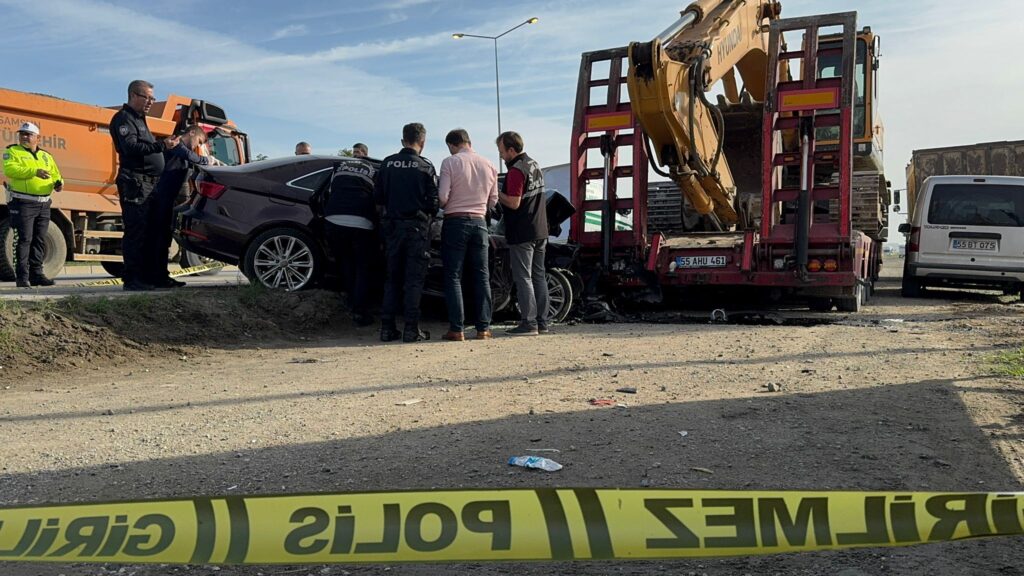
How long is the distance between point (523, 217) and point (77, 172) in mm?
8881

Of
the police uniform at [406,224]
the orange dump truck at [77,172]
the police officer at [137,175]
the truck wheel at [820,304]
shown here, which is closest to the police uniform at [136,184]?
the police officer at [137,175]

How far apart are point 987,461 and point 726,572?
1.73 meters

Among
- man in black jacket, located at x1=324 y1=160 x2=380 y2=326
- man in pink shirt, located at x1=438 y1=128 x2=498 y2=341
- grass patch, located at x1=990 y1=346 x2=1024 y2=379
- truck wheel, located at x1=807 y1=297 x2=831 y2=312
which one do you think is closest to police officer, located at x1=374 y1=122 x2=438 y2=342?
man in pink shirt, located at x1=438 y1=128 x2=498 y2=341

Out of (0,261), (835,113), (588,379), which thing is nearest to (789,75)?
(835,113)

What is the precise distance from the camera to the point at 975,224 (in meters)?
12.9

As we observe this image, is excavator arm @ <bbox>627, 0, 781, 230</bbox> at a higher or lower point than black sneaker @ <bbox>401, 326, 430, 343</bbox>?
higher

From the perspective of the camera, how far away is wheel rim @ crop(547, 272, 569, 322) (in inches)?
366

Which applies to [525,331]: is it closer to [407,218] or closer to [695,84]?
[407,218]

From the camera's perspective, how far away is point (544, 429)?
423cm

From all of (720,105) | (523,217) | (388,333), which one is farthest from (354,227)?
(720,105)

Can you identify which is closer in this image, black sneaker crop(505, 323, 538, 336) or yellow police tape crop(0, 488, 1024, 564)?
yellow police tape crop(0, 488, 1024, 564)

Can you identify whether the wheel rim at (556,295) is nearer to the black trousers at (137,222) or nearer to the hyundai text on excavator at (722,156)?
the hyundai text on excavator at (722,156)

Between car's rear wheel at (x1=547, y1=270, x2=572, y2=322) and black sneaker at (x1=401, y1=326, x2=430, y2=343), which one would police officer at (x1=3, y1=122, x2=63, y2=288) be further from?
car's rear wheel at (x1=547, y1=270, x2=572, y2=322)

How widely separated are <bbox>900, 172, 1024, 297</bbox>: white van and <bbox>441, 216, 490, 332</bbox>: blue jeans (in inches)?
334
